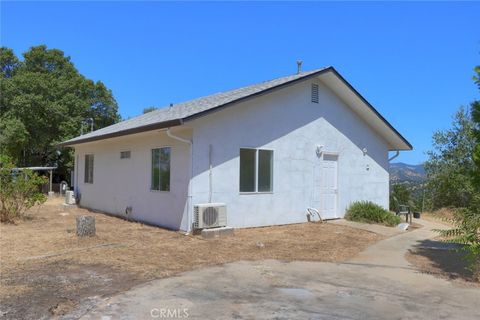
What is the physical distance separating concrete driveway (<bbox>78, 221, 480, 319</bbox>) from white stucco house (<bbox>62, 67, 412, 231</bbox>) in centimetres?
415

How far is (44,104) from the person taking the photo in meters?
30.5

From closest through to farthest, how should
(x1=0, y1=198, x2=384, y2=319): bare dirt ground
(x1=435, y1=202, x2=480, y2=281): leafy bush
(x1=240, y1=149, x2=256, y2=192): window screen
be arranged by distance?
(x1=0, y1=198, x2=384, y2=319): bare dirt ground
(x1=435, y1=202, x2=480, y2=281): leafy bush
(x1=240, y1=149, x2=256, y2=192): window screen

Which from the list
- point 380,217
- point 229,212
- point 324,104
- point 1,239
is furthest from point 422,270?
point 1,239

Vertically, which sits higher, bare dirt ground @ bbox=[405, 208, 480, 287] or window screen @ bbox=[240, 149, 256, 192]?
window screen @ bbox=[240, 149, 256, 192]

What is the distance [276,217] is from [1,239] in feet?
23.4

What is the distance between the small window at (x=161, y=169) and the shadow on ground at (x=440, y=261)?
6.51 meters

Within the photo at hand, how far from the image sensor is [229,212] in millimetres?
11938

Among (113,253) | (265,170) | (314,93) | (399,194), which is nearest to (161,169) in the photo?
(265,170)

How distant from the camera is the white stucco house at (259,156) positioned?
38.0 feet

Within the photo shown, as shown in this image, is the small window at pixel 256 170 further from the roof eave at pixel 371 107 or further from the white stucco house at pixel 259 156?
the roof eave at pixel 371 107

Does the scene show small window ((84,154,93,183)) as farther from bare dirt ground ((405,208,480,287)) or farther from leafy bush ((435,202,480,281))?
leafy bush ((435,202,480,281))

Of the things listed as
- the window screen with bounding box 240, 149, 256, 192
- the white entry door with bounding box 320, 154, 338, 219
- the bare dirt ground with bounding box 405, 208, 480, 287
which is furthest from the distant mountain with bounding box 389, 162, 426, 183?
the bare dirt ground with bounding box 405, 208, 480, 287

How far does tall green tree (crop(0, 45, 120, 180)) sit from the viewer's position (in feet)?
98.1

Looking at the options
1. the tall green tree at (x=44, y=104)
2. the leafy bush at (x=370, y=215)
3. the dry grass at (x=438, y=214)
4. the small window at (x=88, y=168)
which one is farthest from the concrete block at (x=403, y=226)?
the tall green tree at (x=44, y=104)
